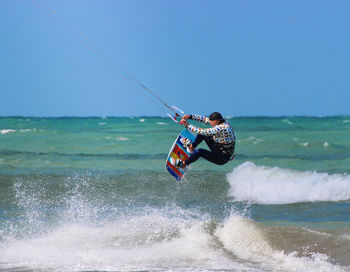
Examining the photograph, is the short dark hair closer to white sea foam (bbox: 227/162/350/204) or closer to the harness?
the harness

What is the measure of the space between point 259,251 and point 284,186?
23.7 ft

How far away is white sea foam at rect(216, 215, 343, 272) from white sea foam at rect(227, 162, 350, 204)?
3.79 m

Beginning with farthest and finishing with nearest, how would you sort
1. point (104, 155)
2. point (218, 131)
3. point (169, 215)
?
point (104, 155) < point (169, 215) < point (218, 131)

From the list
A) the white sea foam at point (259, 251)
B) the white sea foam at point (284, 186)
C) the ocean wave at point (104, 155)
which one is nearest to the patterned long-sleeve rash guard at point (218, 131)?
the white sea foam at point (259, 251)

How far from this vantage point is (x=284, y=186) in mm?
15008

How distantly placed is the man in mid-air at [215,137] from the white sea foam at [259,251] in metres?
1.24

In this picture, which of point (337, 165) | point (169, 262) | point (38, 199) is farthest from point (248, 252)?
point (337, 165)

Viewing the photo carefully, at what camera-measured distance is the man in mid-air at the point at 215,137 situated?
361 inches

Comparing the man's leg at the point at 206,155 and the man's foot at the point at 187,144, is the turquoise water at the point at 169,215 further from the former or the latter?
the man's foot at the point at 187,144

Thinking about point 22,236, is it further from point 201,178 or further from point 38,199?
point 201,178

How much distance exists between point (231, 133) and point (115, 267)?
3393 millimetres

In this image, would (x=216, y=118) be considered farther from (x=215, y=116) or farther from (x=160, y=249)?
(x=160, y=249)

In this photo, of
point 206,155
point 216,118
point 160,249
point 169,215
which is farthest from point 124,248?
point 216,118

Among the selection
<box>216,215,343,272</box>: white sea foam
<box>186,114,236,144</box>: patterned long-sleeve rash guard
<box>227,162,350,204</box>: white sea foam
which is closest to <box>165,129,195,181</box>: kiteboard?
<box>186,114,236,144</box>: patterned long-sleeve rash guard
